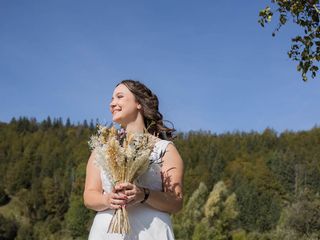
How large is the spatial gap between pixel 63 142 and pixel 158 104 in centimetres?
16011

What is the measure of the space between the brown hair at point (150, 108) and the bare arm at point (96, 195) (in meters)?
0.50

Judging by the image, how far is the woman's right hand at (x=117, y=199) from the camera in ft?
10.3

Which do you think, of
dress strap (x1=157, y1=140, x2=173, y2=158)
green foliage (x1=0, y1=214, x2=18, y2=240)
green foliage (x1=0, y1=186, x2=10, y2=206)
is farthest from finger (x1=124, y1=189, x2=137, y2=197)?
green foliage (x1=0, y1=186, x2=10, y2=206)

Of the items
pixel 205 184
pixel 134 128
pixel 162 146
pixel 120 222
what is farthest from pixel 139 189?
pixel 205 184

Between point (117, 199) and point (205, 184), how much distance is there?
110m

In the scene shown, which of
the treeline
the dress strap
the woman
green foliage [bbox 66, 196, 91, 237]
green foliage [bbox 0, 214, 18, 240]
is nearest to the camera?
the woman

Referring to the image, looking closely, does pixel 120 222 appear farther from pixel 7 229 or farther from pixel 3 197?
pixel 3 197

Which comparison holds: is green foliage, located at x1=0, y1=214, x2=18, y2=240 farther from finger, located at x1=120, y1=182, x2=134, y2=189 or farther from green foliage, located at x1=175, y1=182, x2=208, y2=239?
finger, located at x1=120, y1=182, x2=134, y2=189

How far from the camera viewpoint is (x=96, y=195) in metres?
3.33

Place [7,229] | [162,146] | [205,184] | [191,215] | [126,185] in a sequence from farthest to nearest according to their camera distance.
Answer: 1. [205,184]
2. [7,229]
3. [191,215]
4. [162,146]
5. [126,185]

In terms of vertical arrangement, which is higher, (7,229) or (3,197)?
(3,197)

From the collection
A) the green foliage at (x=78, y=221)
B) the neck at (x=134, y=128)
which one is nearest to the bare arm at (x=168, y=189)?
the neck at (x=134, y=128)

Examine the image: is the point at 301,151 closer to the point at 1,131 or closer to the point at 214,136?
the point at 214,136

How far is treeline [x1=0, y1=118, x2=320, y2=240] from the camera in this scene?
56.6 m
